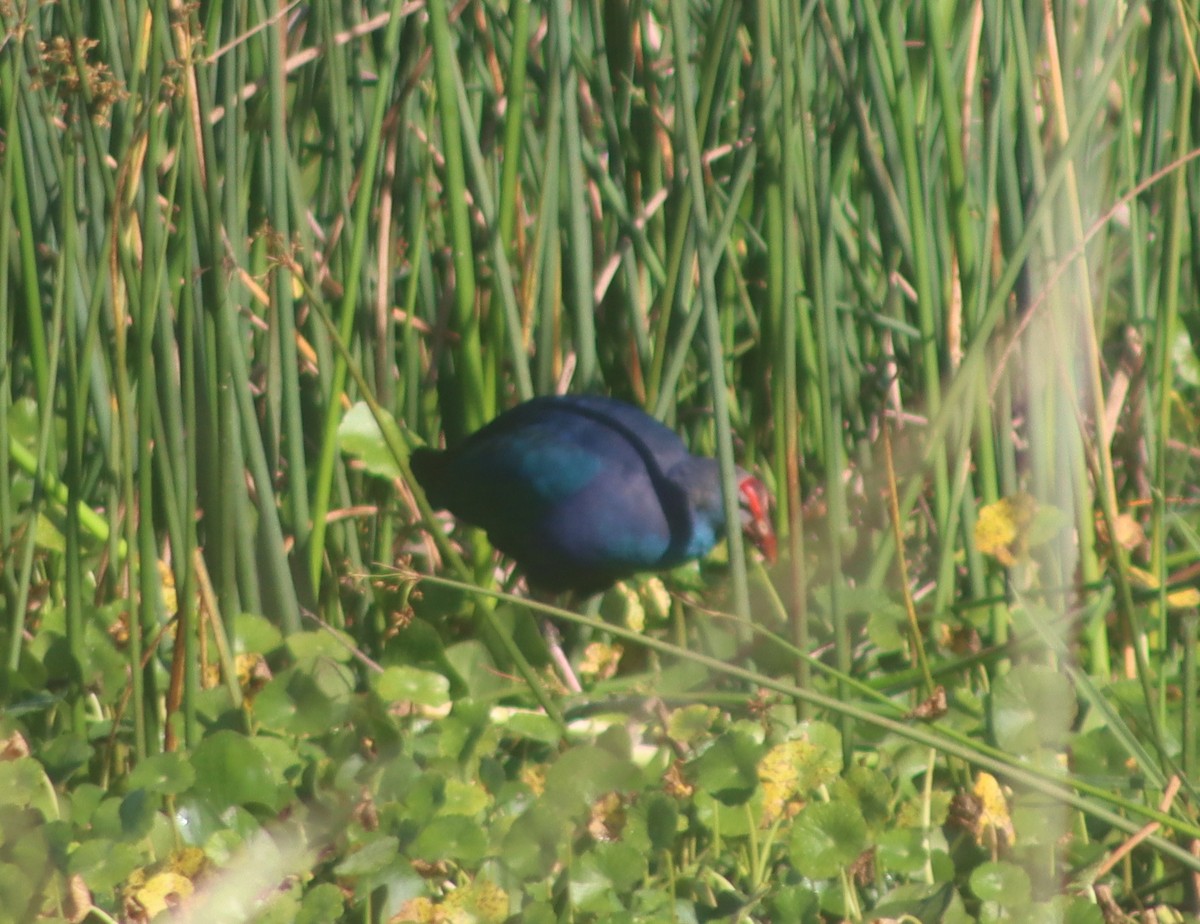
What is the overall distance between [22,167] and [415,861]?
77 centimetres

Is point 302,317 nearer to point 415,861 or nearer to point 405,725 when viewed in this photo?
point 405,725

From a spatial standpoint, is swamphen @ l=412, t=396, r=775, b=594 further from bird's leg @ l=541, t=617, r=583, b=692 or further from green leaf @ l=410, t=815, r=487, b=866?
green leaf @ l=410, t=815, r=487, b=866

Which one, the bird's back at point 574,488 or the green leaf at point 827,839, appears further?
the bird's back at point 574,488

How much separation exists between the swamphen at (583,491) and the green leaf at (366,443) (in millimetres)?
134

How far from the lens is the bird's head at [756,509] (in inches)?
66.3

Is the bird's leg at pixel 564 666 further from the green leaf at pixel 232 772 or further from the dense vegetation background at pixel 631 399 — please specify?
the green leaf at pixel 232 772

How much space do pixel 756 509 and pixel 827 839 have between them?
608 millimetres

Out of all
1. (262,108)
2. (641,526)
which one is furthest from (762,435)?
(262,108)

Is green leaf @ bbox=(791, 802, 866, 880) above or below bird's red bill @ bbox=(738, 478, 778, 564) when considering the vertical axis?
below

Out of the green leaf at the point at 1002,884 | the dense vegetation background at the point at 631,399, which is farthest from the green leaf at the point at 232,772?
the green leaf at the point at 1002,884

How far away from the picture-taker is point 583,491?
1861 millimetres

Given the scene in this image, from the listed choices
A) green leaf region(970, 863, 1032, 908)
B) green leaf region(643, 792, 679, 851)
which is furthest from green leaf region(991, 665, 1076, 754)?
green leaf region(643, 792, 679, 851)

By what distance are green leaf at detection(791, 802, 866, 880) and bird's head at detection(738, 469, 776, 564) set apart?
581 mm

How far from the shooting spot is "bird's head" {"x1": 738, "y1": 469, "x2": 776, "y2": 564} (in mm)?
1685
